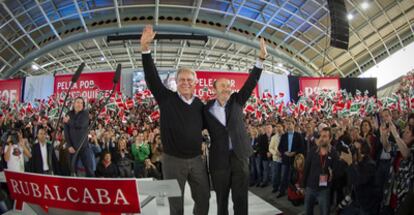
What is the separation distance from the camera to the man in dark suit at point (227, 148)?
2.65 metres

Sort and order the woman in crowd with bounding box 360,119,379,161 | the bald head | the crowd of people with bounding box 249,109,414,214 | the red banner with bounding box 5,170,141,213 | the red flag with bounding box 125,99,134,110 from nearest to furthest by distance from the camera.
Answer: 1. the red banner with bounding box 5,170,141,213
2. the bald head
3. the crowd of people with bounding box 249,109,414,214
4. the woman in crowd with bounding box 360,119,379,161
5. the red flag with bounding box 125,99,134,110

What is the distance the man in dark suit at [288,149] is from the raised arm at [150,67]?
438 centimetres

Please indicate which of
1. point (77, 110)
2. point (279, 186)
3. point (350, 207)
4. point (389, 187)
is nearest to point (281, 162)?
point (279, 186)

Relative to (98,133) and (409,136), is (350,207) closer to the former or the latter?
(409,136)

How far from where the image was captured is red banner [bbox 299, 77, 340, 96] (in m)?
18.4

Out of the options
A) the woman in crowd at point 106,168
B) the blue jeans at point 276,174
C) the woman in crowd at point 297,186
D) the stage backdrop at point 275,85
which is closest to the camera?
the woman in crowd at point 297,186

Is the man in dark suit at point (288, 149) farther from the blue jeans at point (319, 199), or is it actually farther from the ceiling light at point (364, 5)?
the ceiling light at point (364, 5)

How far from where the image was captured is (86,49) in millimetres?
24172

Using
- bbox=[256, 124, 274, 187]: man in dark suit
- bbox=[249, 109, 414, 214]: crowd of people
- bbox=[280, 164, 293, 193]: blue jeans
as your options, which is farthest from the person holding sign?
bbox=[256, 124, 274, 187]: man in dark suit

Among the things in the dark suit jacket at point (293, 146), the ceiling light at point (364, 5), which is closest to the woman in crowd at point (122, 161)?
the dark suit jacket at point (293, 146)

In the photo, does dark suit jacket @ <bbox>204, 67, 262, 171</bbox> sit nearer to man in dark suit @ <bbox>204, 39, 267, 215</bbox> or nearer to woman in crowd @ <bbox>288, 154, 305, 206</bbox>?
man in dark suit @ <bbox>204, 39, 267, 215</bbox>

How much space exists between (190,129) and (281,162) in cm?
465

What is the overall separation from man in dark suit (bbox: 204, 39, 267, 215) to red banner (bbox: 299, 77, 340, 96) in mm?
16362

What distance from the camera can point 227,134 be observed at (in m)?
2.69
